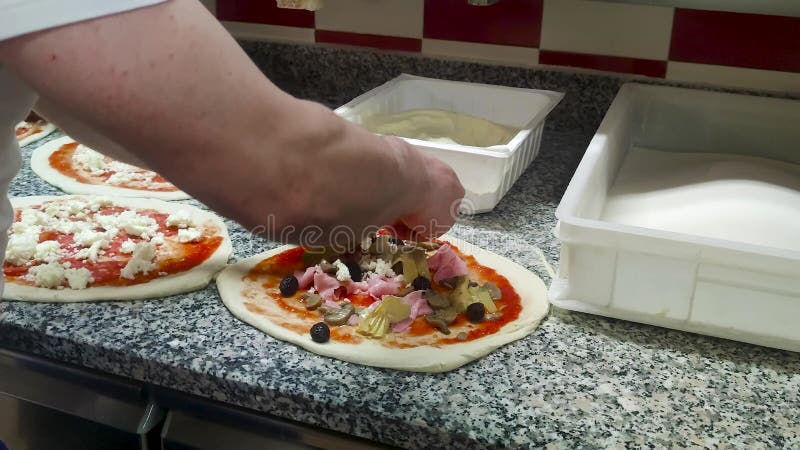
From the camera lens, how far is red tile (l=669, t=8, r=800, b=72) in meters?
1.27

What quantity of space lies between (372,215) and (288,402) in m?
0.26

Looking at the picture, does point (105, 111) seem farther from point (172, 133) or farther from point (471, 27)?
point (471, 27)

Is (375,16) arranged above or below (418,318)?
above

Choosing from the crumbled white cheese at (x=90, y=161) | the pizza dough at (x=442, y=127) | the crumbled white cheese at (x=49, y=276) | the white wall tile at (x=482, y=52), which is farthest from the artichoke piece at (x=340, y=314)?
the white wall tile at (x=482, y=52)

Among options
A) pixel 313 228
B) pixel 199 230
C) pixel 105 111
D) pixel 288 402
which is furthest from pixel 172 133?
pixel 199 230

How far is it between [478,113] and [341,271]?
0.57 m

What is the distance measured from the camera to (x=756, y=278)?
80 centimetres

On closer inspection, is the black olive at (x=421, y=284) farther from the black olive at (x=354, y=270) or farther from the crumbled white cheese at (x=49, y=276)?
the crumbled white cheese at (x=49, y=276)

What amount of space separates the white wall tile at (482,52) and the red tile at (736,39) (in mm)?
277

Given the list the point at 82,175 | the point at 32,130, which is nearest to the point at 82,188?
the point at 82,175

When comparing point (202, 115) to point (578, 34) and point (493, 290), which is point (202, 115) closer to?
point (493, 290)

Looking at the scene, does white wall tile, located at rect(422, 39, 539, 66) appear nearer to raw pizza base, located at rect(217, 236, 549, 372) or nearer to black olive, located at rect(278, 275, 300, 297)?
raw pizza base, located at rect(217, 236, 549, 372)

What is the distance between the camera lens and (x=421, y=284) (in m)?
0.92

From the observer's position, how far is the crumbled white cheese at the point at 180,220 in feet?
3.58
